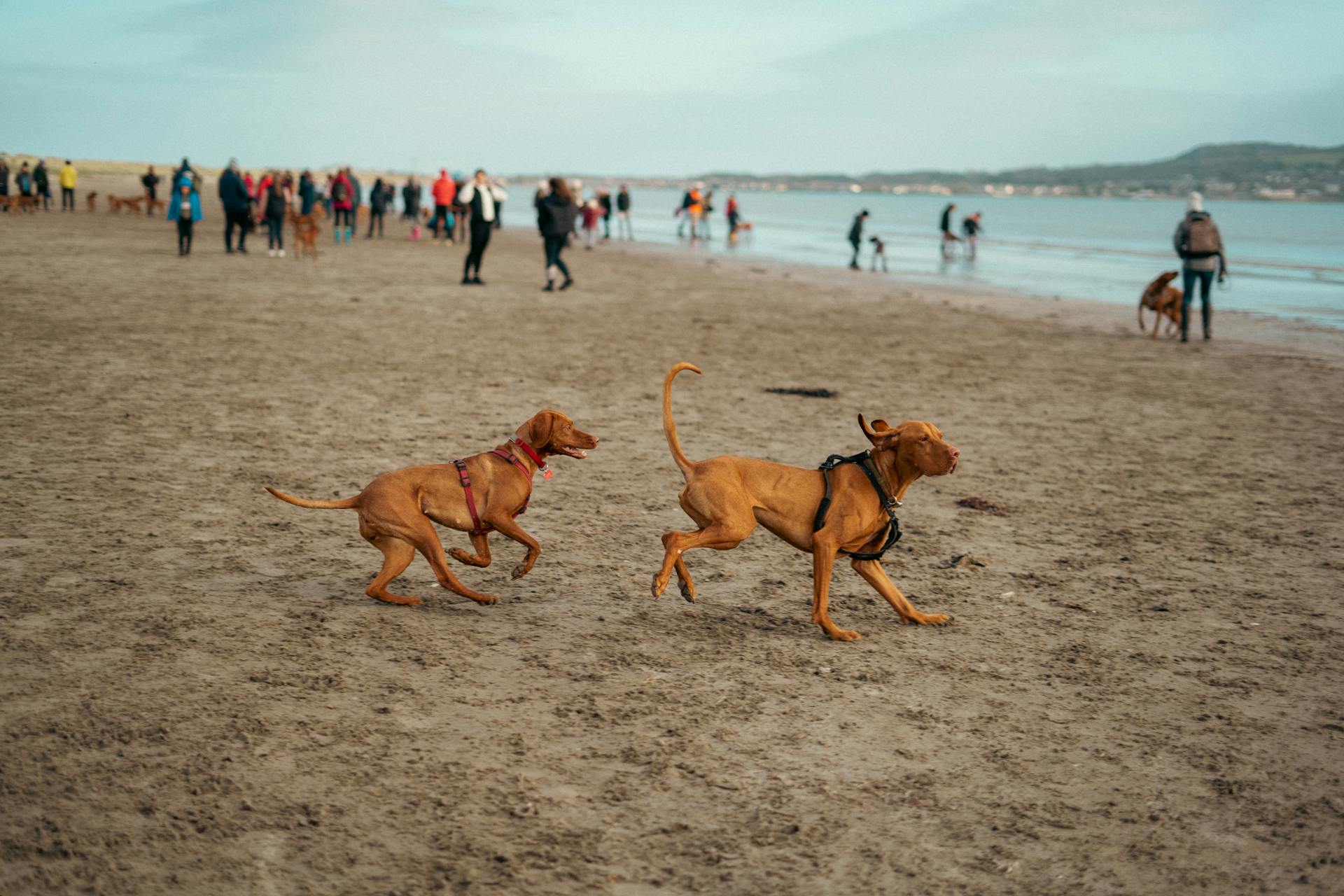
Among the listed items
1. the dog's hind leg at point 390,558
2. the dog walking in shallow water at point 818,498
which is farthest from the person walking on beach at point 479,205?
the dog walking in shallow water at point 818,498

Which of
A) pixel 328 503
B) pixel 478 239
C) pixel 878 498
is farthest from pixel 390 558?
pixel 478 239

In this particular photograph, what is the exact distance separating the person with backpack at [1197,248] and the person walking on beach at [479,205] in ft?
35.8

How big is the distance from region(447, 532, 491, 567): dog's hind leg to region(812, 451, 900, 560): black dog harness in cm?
158

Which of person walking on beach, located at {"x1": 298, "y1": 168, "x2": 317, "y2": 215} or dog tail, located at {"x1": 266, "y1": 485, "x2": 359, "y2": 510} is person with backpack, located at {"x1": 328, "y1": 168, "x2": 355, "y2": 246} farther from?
dog tail, located at {"x1": 266, "y1": 485, "x2": 359, "y2": 510}

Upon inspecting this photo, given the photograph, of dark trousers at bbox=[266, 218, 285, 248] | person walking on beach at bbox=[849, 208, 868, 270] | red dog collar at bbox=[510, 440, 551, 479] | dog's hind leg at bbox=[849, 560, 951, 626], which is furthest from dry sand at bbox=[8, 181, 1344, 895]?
person walking on beach at bbox=[849, 208, 868, 270]

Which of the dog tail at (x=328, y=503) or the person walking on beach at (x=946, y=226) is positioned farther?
the person walking on beach at (x=946, y=226)

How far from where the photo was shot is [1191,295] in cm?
1666

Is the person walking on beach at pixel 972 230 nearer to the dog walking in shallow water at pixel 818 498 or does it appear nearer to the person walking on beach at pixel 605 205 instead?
the person walking on beach at pixel 605 205

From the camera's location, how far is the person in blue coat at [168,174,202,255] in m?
23.0

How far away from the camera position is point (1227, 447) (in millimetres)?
9578

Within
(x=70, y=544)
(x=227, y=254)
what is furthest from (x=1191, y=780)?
(x=227, y=254)

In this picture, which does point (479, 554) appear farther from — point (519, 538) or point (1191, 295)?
point (1191, 295)

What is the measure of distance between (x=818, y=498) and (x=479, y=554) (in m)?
1.67

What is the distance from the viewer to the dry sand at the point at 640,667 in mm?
3262
